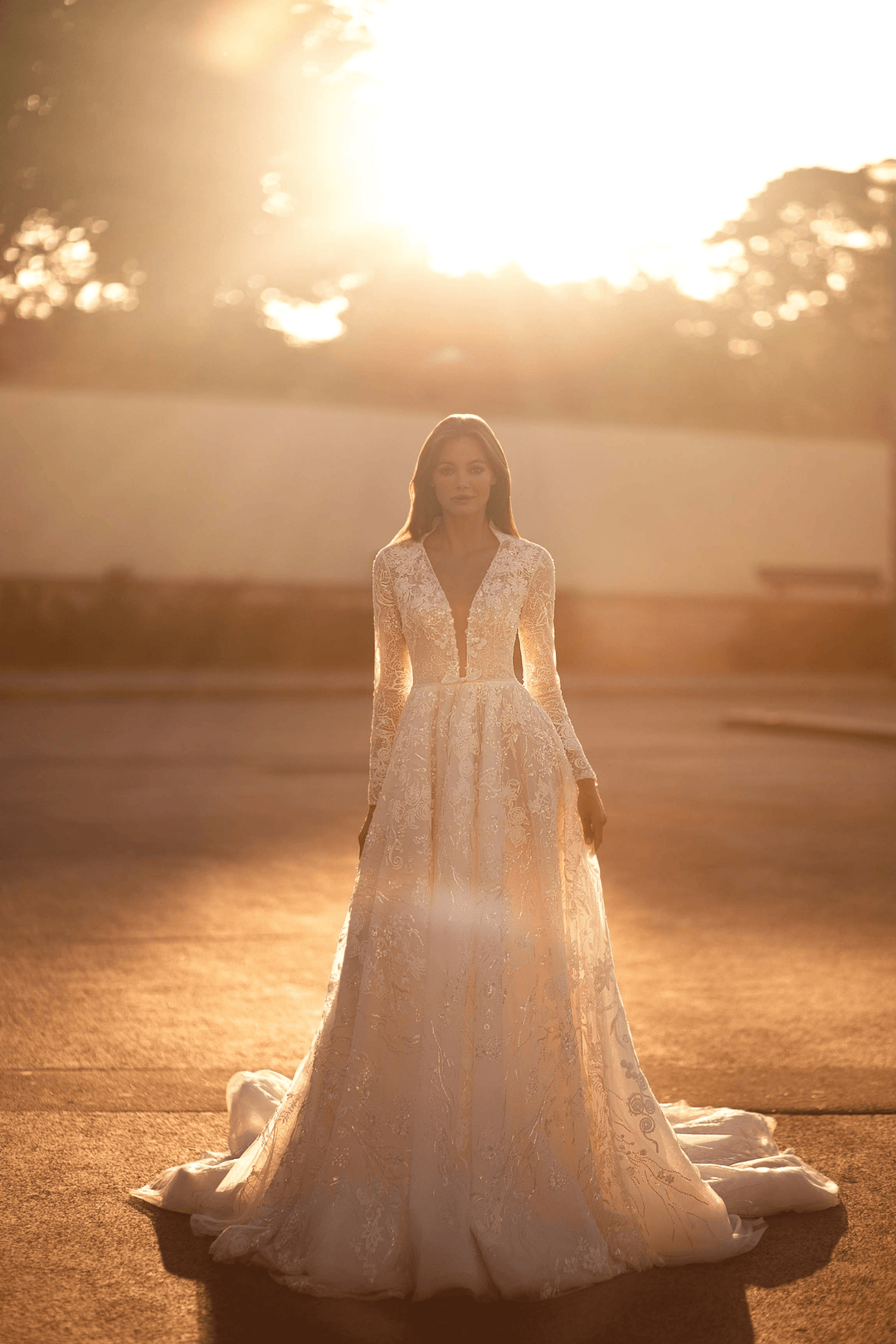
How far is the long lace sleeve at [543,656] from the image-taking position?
3193 mm

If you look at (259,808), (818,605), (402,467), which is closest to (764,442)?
(818,605)

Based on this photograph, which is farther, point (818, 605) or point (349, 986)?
point (818, 605)

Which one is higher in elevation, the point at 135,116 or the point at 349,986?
the point at 135,116

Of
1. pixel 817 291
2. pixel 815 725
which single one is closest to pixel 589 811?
pixel 815 725

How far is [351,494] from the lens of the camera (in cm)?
2711

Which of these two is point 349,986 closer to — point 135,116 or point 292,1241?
point 292,1241

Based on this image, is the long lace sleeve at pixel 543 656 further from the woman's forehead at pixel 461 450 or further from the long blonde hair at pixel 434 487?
the woman's forehead at pixel 461 450

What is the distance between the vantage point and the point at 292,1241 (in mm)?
2867

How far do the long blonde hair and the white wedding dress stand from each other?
0.07m

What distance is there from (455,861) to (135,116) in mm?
21532

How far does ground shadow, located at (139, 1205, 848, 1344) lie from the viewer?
259 cm

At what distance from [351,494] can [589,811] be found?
2439 centimetres

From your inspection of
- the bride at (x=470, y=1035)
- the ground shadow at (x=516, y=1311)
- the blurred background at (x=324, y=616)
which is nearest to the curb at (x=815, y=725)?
the blurred background at (x=324, y=616)

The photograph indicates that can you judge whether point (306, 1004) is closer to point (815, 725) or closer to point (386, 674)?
point (386, 674)
